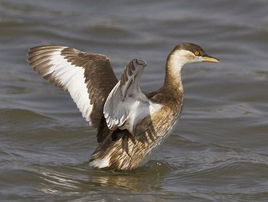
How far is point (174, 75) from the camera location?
10.1 metres

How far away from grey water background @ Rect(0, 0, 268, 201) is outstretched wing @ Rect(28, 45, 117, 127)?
2.61 ft

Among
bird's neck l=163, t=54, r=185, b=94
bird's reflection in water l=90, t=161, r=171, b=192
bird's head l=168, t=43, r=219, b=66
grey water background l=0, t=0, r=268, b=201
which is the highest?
bird's head l=168, t=43, r=219, b=66

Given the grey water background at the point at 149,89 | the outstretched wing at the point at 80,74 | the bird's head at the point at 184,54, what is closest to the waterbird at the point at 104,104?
the outstretched wing at the point at 80,74

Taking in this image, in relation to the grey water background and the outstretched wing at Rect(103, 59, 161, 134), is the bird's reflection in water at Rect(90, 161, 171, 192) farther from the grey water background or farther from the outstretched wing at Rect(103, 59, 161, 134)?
the outstretched wing at Rect(103, 59, 161, 134)

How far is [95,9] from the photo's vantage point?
18.1 metres

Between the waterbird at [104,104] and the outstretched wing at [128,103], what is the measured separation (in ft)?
0.04

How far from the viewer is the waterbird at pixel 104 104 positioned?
9.49 meters

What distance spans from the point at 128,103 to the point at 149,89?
450 centimetres

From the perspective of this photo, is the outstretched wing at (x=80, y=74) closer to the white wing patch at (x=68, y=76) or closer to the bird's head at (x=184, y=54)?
the white wing patch at (x=68, y=76)

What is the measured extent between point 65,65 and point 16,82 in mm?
4011

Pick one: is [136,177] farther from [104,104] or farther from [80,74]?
[80,74]

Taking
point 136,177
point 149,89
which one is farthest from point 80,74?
point 149,89

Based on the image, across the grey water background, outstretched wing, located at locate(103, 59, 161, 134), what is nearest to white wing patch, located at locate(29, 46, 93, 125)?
outstretched wing, located at locate(103, 59, 161, 134)

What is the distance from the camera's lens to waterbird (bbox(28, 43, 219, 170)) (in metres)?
9.49
